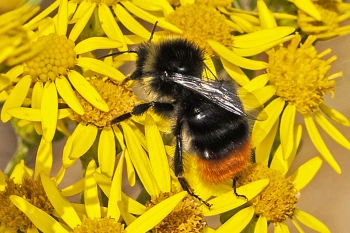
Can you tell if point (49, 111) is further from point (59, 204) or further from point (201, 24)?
point (201, 24)

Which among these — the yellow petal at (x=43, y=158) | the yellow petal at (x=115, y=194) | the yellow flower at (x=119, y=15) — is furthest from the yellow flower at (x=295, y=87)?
the yellow petal at (x=43, y=158)

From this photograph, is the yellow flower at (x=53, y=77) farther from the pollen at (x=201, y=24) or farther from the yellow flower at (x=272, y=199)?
the yellow flower at (x=272, y=199)

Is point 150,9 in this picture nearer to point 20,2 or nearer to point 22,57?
point 20,2

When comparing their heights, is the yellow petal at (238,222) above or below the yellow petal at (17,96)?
below

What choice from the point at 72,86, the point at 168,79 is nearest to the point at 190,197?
the point at 168,79

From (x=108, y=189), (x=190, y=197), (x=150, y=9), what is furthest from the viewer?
(x=150, y=9)

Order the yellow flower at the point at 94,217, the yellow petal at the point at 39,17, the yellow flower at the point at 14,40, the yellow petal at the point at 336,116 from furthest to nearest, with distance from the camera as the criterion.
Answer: the yellow petal at the point at 336,116 → the yellow petal at the point at 39,17 → the yellow flower at the point at 94,217 → the yellow flower at the point at 14,40
